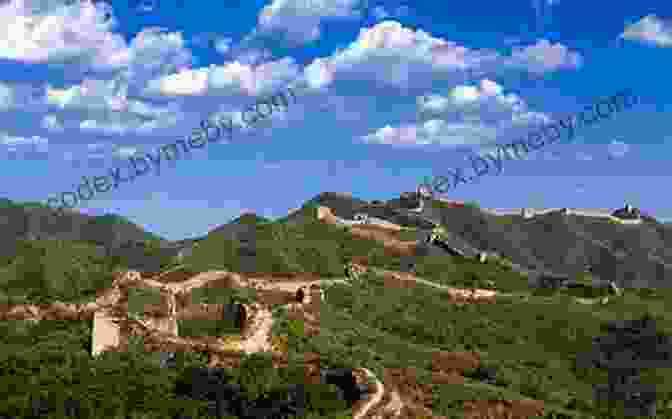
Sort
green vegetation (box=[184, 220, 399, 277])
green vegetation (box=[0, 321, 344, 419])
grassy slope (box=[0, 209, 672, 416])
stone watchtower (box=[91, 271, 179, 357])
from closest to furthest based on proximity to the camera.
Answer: green vegetation (box=[0, 321, 344, 419]) → stone watchtower (box=[91, 271, 179, 357]) → grassy slope (box=[0, 209, 672, 416]) → green vegetation (box=[184, 220, 399, 277])

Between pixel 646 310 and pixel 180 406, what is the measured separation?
48930mm

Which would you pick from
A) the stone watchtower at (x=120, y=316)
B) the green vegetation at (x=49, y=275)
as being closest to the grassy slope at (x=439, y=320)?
the green vegetation at (x=49, y=275)

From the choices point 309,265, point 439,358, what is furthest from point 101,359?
point 309,265

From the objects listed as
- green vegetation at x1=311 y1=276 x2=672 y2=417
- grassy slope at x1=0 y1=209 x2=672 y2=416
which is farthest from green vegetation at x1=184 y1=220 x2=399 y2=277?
green vegetation at x1=311 y1=276 x2=672 y2=417

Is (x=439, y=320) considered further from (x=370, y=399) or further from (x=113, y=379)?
(x=113, y=379)

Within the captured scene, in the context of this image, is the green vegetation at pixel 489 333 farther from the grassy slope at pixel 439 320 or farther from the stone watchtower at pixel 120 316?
the stone watchtower at pixel 120 316

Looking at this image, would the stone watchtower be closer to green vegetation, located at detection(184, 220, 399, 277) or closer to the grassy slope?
the grassy slope

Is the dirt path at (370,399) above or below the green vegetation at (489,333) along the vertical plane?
above

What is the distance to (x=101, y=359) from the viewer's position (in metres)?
33.1

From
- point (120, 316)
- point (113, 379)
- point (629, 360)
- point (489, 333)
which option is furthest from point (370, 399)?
point (629, 360)

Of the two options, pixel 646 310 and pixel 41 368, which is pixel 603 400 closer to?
pixel 646 310

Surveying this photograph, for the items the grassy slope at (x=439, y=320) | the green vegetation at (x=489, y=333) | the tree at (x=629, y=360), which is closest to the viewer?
the grassy slope at (x=439, y=320)

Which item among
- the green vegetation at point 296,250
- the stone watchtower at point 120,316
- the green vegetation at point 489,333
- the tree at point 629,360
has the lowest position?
the tree at point 629,360

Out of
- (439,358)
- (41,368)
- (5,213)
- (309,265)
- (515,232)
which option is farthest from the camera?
(515,232)
